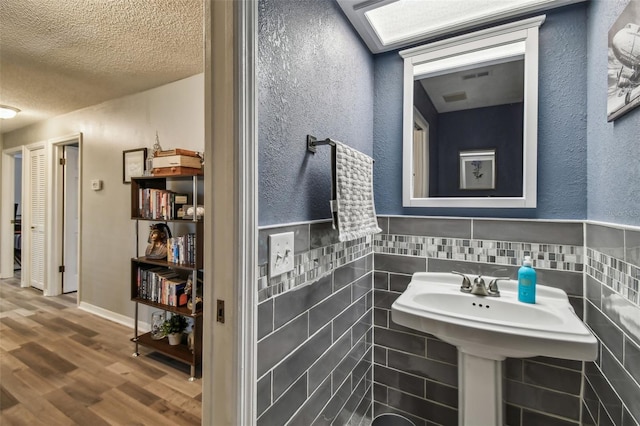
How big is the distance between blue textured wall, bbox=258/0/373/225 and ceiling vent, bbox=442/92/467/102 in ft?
1.71

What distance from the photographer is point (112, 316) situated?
3.01 metres

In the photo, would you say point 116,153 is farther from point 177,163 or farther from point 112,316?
point 112,316

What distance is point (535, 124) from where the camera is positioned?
1381 millimetres

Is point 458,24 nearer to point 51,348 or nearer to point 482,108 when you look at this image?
point 482,108

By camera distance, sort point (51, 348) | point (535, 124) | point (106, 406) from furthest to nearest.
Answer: point (51, 348)
point (106, 406)
point (535, 124)

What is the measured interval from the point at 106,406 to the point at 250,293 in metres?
1.77

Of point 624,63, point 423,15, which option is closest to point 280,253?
point 624,63

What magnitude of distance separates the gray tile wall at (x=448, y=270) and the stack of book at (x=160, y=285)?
1521 mm

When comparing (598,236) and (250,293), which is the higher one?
(598,236)

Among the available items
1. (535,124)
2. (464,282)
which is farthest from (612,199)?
(464,282)

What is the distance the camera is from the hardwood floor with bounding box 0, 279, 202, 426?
170cm

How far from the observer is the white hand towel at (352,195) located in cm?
111

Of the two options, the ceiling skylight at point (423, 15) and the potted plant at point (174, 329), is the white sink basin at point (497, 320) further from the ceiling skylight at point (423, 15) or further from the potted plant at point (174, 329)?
the potted plant at point (174, 329)

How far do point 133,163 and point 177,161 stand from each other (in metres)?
1.06
